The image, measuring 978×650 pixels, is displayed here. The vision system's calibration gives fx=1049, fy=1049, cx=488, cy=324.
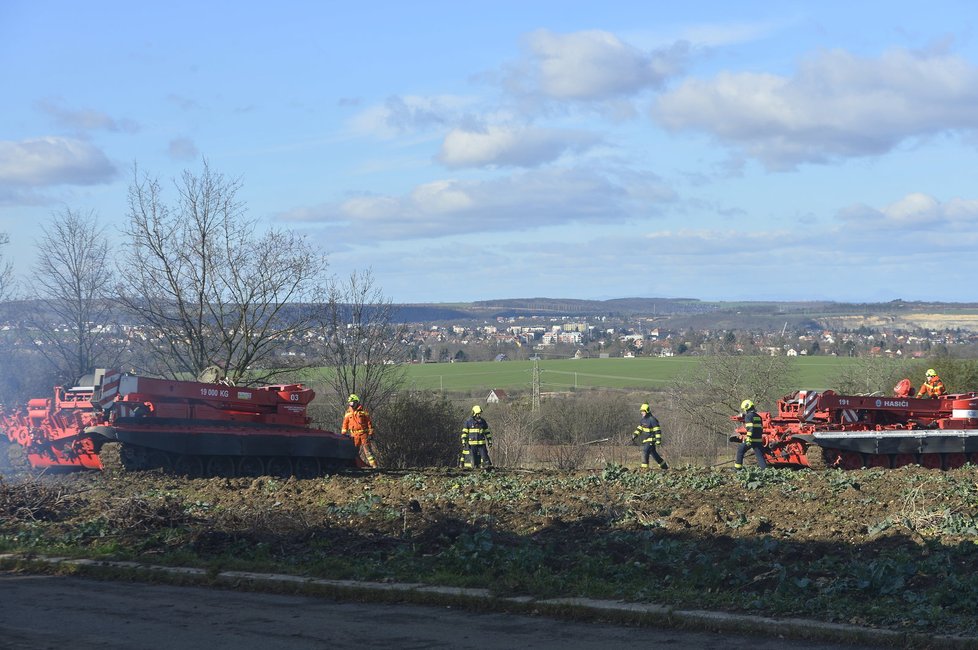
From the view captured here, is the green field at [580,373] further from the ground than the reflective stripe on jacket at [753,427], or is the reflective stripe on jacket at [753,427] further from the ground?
the reflective stripe on jacket at [753,427]

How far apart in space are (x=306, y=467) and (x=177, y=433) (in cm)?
299

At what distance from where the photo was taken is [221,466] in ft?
68.3

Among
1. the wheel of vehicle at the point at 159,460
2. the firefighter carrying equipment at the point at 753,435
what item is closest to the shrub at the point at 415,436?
the wheel of vehicle at the point at 159,460

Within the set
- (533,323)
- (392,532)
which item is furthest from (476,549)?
(533,323)

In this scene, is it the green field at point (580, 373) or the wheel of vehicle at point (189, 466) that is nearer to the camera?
the wheel of vehicle at point (189, 466)

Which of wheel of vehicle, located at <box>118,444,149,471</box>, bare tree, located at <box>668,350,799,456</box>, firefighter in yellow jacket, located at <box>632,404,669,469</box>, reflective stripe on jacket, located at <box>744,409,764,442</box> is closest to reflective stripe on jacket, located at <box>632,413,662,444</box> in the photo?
firefighter in yellow jacket, located at <box>632,404,669,469</box>

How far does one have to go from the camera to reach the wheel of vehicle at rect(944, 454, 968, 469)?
23094 mm

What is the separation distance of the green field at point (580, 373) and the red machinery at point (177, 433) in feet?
112

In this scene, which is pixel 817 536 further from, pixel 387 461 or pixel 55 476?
pixel 387 461

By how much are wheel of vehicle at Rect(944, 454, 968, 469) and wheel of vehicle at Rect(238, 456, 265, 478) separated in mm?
14772

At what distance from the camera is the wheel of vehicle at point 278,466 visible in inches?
837

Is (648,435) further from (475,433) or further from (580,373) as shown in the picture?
(580,373)

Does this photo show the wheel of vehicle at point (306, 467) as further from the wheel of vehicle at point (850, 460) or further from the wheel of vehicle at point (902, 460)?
the wheel of vehicle at point (902, 460)

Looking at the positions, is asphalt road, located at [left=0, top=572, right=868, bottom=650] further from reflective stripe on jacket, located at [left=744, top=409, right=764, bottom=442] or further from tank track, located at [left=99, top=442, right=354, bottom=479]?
reflective stripe on jacket, located at [left=744, top=409, right=764, bottom=442]
